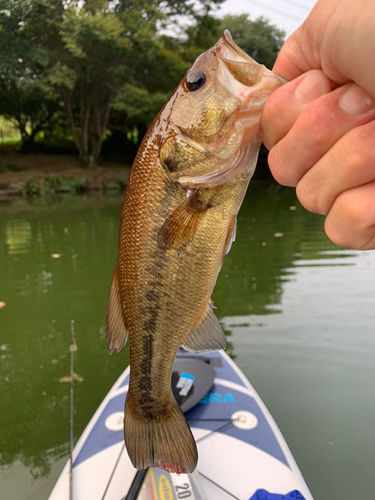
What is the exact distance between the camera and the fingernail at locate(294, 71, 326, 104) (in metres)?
0.97

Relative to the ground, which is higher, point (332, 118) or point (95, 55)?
point (95, 55)

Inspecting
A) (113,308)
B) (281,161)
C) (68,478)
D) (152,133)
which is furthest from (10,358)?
(281,161)

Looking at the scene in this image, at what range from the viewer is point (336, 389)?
389cm

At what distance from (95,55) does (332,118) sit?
23886 millimetres

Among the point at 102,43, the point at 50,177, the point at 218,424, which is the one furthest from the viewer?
the point at 50,177

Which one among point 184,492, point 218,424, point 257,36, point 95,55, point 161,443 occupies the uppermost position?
point 257,36

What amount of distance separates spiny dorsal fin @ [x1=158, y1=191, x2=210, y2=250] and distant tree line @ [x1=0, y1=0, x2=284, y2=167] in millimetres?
17819

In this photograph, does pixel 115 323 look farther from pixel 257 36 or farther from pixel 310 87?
pixel 257 36

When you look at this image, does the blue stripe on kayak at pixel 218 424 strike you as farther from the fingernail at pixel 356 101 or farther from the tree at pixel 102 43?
the tree at pixel 102 43

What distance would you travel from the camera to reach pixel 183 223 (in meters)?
1.36

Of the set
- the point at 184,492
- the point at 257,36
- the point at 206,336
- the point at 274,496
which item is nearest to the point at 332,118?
the point at 206,336

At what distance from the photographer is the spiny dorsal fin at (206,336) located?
155cm

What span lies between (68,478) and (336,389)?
279cm

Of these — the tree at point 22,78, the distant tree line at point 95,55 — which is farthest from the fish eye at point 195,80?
the distant tree line at point 95,55
